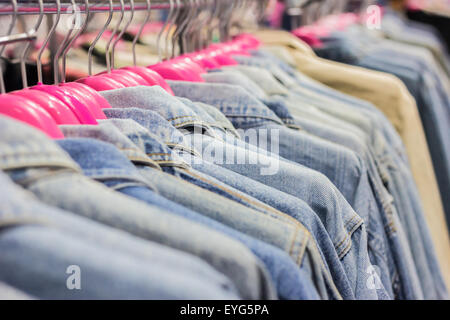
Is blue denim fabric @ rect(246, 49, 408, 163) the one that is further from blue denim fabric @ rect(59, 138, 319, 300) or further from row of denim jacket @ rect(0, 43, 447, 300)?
blue denim fabric @ rect(59, 138, 319, 300)

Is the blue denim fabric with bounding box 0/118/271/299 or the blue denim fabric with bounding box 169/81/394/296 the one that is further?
the blue denim fabric with bounding box 169/81/394/296

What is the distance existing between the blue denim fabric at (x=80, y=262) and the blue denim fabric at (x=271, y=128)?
16.2 inches

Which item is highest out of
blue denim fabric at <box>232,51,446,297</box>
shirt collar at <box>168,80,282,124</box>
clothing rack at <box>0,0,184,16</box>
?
clothing rack at <box>0,0,184,16</box>

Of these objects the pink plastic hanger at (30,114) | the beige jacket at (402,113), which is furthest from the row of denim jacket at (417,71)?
the pink plastic hanger at (30,114)

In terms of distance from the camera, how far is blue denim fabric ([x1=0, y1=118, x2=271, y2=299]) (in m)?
0.33

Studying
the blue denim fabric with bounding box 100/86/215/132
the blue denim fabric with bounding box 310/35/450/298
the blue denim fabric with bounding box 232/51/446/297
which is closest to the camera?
the blue denim fabric with bounding box 100/86/215/132

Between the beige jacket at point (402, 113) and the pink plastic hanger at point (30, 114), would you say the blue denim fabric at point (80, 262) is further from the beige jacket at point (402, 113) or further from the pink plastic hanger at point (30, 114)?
the beige jacket at point (402, 113)

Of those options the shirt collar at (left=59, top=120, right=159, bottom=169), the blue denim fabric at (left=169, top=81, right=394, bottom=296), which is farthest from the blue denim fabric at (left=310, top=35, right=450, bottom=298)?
the shirt collar at (left=59, top=120, right=159, bottom=169)

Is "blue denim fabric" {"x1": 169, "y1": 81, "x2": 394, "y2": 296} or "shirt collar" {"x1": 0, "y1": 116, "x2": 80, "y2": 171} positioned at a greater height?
"shirt collar" {"x1": 0, "y1": 116, "x2": 80, "y2": 171}

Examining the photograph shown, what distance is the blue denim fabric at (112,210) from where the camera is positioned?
0.33 m

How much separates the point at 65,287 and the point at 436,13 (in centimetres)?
334

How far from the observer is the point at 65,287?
0.30m
